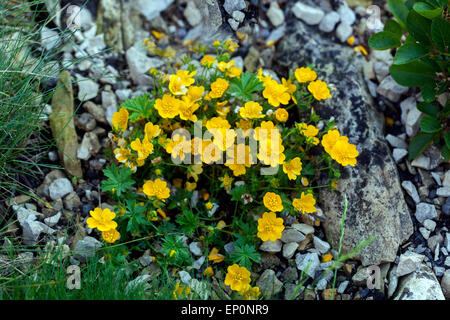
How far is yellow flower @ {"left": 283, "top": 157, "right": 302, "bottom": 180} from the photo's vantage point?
2.59 metres

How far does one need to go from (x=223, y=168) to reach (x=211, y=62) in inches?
24.4

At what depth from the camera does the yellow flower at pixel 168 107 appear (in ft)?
8.44

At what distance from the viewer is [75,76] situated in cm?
331

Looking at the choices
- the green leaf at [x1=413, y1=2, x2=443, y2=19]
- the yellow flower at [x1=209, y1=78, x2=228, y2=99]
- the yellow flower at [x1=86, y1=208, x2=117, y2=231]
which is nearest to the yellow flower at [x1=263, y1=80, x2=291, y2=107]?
the yellow flower at [x1=209, y1=78, x2=228, y2=99]

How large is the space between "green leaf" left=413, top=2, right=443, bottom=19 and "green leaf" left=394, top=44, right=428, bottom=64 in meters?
0.18

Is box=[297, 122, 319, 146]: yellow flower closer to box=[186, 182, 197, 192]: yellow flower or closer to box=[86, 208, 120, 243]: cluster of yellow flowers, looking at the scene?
box=[186, 182, 197, 192]: yellow flower

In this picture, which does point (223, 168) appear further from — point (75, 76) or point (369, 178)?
point (75, 76)

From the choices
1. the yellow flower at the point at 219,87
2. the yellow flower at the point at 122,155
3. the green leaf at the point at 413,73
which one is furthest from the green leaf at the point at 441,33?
the yellow flower at the point at 122,155

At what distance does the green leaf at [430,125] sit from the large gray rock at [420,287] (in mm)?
797

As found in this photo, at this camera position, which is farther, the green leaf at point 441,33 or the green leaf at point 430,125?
the green leaf at point 430,125

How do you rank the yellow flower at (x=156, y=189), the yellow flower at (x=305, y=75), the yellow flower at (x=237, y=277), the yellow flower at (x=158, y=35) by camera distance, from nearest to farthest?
the yellow flower at (x=237, y=277) → the yellow flower at (x=156, y=189) → the yellow flower at (x=305, y=75) → the yellow flower at (x=158, y=35)

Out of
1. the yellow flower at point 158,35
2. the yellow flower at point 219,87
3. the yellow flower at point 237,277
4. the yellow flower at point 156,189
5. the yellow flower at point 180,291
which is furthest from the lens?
the yellow flower at point 158,35

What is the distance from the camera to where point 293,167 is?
2602 millimetres

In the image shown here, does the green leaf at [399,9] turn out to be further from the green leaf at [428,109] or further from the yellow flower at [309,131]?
the yellow flower at [309,131]
